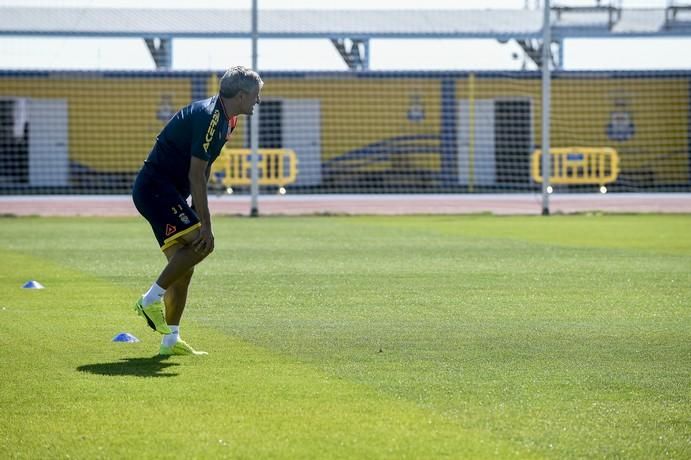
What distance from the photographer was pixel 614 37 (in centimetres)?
3459

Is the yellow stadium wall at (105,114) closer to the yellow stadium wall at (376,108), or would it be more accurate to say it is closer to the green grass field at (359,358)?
the yellow stadium wall at (376,108)

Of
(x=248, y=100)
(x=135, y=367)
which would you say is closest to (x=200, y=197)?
(x=248, y=100)

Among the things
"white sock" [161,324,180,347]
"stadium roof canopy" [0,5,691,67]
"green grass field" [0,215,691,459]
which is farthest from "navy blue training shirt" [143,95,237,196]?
"stadium roof canopy" [0,5,691,67]

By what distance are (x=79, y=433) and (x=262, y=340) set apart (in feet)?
9.77

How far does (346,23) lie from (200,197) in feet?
98.4

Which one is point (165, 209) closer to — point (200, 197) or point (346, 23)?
point (200, 197)

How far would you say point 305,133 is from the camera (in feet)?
124

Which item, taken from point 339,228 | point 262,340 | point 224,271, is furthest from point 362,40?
point 262,340

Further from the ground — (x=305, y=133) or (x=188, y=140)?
(x=305, y=133)

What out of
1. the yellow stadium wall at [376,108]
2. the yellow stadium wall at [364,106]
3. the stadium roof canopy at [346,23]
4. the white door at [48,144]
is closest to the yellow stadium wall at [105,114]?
the yellow stadium wall at [376,108]

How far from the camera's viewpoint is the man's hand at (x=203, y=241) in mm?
8289

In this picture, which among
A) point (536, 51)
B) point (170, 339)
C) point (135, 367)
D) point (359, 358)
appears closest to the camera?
point (135, 367)

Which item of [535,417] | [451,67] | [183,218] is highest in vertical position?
[451,67]

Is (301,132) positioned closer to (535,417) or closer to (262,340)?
(262,340)
